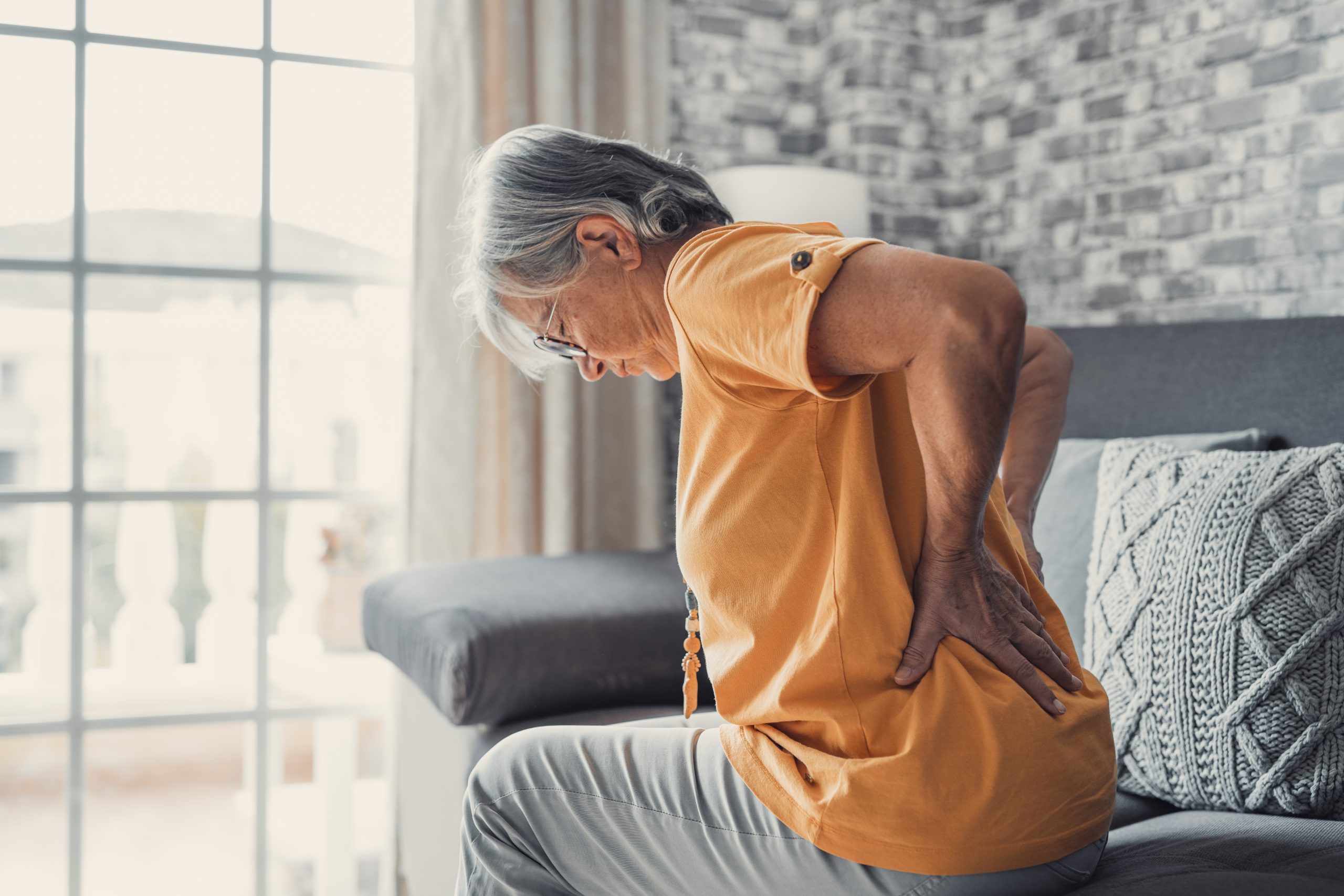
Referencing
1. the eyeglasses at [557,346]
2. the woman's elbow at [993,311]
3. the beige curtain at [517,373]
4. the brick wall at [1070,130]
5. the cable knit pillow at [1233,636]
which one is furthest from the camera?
the beige curtain at [517,373]

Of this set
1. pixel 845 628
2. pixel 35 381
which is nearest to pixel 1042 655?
pixel 845 628

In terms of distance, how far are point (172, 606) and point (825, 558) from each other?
2185mm

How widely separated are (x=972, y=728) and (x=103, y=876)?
2.37 metres

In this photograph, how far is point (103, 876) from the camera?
2463 millimetres

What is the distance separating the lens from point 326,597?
8.84 ft

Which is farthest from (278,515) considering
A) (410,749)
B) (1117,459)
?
(1117,459)

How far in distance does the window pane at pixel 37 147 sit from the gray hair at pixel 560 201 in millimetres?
1809

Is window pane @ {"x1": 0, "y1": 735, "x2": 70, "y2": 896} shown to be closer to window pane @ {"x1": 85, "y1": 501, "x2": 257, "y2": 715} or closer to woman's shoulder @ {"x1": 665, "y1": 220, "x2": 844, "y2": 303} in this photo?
window pane @ {"x1": 85, "y1": 501, "x2": 257, "y2": 715}

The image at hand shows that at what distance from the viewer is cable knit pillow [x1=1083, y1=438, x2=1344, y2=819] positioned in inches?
49.7

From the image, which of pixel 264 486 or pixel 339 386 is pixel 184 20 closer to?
pixel 339 386

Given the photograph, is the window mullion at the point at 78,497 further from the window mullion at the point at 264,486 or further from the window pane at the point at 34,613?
the window mullion at the point at 264,486

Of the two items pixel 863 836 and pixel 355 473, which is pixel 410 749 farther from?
pixel 863 836

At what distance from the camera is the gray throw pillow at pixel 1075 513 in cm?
169

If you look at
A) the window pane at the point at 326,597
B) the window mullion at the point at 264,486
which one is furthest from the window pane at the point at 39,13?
the window pane at the point at 326,597
